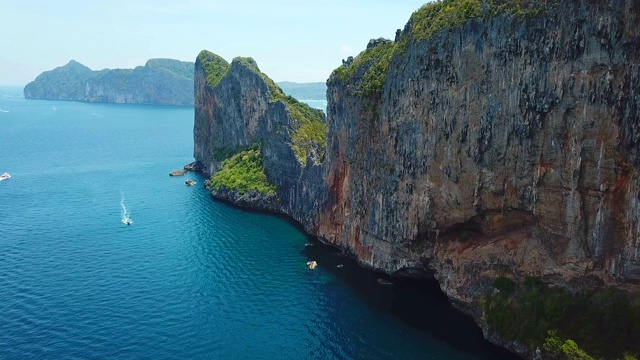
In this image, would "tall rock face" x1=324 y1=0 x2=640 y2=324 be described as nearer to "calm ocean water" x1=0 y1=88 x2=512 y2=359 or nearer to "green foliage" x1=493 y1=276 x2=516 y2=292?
"green foliage" x1=493 y1=276 x2=516 y2=292

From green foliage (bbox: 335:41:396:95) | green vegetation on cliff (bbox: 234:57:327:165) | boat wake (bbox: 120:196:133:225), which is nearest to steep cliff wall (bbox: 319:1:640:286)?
green foliage (bbox: 335:41:396:95)

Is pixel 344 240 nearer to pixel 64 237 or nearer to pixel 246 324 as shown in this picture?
pixel 246 324

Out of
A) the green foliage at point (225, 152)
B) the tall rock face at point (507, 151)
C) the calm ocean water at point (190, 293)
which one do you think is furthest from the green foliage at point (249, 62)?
the tall rock face at point (507, 151)

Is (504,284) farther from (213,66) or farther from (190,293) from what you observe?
(213,66)

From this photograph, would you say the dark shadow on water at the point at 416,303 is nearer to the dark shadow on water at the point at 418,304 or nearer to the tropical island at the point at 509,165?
the dark shadow on water at the point at 418,304

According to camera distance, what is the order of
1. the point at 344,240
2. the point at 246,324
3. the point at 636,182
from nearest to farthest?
1. the point at 636,182
2. the point at 246,324
3. the point at 344,240

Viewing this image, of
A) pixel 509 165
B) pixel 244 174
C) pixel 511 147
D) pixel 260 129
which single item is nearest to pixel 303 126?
pixel 260 129

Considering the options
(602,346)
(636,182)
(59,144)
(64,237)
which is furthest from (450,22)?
(59,144)
